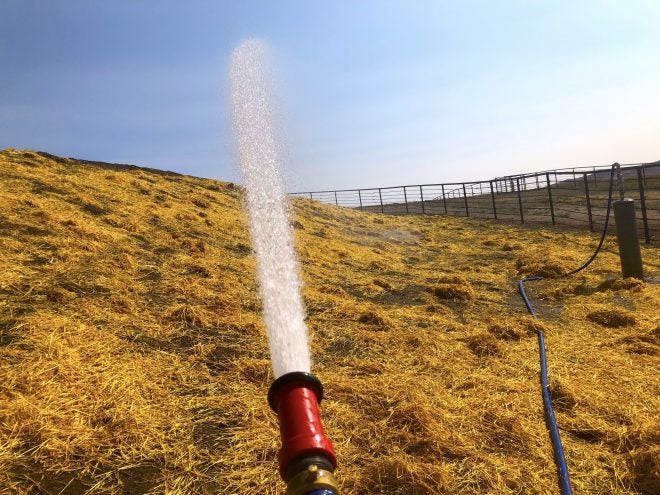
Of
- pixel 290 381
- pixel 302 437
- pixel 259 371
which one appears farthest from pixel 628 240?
pixel 302 437

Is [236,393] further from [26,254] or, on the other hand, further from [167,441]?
[26,254]

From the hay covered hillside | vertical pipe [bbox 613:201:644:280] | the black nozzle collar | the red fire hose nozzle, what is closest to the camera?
the red fire hose nozzle

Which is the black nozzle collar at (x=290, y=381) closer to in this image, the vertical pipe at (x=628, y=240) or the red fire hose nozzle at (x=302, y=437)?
the red fire hose nozzle at (x=302, y=437)

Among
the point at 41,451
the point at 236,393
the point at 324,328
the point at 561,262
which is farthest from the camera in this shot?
the point at 561,262

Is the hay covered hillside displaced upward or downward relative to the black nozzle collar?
downward

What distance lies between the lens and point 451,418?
3365 mm

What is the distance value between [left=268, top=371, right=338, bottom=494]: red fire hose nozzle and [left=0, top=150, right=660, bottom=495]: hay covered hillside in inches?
46.0

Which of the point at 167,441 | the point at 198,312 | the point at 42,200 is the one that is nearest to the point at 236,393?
the point at 167,441

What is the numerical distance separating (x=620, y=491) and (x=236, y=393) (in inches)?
107

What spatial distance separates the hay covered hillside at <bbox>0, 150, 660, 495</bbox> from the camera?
272 centimetres

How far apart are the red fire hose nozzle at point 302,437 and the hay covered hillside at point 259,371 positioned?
1.17 metres

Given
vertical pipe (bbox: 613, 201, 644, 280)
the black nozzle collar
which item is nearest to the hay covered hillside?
vertical pipe (bbox: 613, 201, 644, 280)

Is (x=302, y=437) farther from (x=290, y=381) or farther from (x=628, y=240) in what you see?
(x=628, y=240)

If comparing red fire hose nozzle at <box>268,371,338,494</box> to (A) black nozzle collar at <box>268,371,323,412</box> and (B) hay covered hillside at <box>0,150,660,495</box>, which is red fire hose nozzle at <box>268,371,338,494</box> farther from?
(B) hay covered hillside at <box>0,150,660,495</box>
